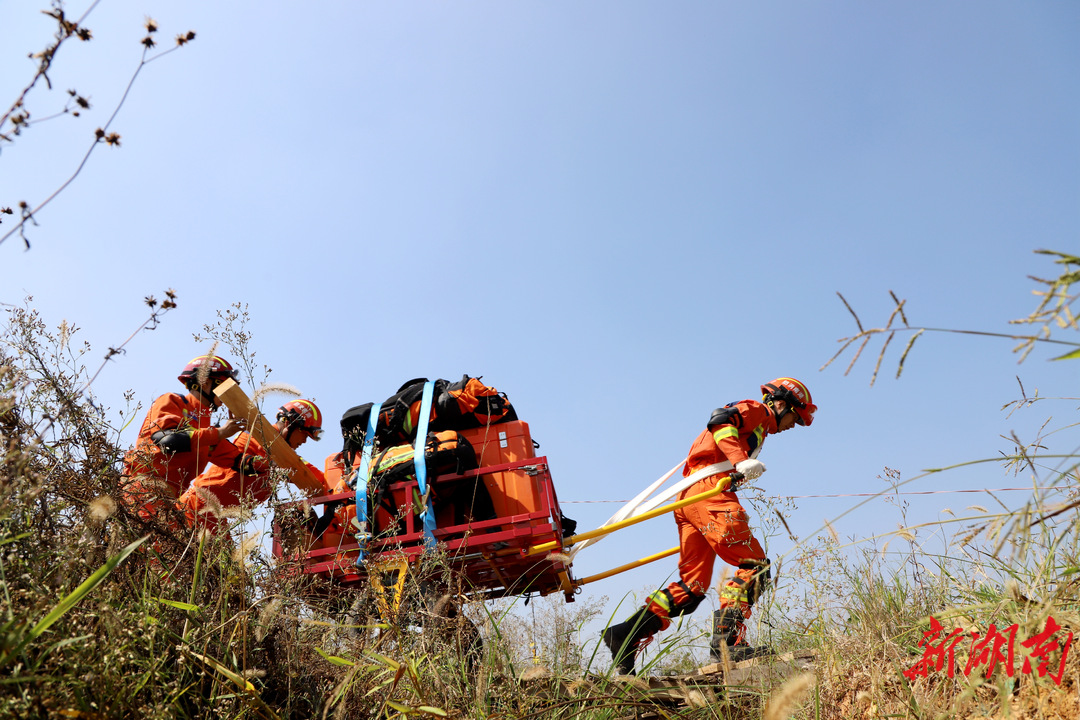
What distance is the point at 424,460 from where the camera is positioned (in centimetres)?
520

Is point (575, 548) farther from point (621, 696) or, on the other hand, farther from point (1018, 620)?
point (1018, 620)

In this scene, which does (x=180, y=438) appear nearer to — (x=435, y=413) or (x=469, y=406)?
(x=435, y=413)

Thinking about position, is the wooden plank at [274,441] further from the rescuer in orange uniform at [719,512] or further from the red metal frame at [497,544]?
the rescuer in orange uniform at [719,512]

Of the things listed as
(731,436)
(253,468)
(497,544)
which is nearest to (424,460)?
(497,544)

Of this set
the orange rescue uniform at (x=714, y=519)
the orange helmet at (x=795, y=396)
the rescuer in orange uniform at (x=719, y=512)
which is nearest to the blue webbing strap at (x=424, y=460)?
the rescuer in orange uniform at (x=719, y=512)

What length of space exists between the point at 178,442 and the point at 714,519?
155 inches

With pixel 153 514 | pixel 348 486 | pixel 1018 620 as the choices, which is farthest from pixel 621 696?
pixel 348 486

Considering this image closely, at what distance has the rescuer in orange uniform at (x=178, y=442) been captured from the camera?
2.75m

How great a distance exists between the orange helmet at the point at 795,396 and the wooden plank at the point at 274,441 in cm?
410

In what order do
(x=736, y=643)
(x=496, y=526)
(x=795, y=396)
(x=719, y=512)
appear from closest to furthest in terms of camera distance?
(x=736, y=643)
(x=496, y=526)
(x=719, y=512)
(x=795, y=396)

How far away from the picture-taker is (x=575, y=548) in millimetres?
5461

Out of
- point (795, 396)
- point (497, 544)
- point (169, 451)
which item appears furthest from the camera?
point (795, 396)

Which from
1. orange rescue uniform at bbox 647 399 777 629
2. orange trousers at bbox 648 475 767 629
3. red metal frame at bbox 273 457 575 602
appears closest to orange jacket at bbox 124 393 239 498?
red metal frame at bbox 273 457 575 602

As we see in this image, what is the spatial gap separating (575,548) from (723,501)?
1.26 m
